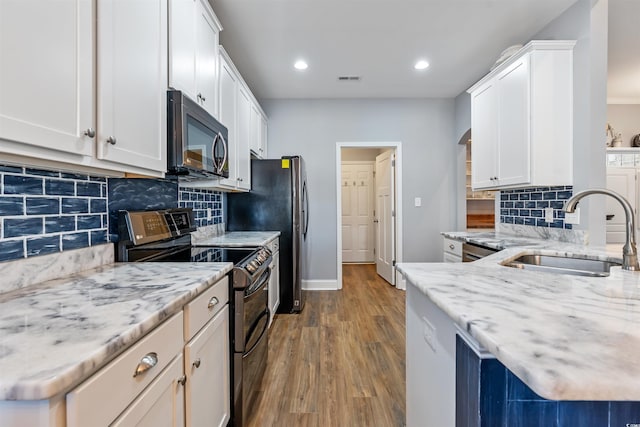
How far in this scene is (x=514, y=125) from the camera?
247 centimetres

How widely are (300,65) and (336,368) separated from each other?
9.24ft

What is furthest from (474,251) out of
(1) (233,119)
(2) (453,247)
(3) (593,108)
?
(1) (233,119)

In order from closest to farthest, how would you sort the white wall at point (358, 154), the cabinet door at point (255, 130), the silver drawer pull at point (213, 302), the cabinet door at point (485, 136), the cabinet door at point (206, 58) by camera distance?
the silver drawer pull at point (213, 302), the cabinet door at point (206, 58), the cabinet door at point (485, 136), the cabinet door at point (255, 130), the white wall at point (358, 154)

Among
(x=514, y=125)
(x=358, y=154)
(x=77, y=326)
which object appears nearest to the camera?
(x=77, y=326)

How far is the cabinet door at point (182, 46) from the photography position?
1516 millimetres

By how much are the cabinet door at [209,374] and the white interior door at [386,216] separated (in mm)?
3298

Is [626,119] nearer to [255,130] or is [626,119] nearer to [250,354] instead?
[255,130]

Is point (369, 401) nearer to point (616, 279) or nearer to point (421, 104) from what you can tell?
point (616, 279)

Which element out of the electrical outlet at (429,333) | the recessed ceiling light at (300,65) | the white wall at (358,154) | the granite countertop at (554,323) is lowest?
the electrical outlet at (429,333)

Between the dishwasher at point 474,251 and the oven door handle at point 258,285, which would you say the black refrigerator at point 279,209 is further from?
the dishwasher at point 474,251

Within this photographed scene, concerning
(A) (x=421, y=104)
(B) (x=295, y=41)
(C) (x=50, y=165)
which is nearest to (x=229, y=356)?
(C) (x=50, y=165)

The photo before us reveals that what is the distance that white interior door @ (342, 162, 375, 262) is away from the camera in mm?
6160

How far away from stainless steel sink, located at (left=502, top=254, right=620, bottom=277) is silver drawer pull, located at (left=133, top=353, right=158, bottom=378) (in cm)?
173

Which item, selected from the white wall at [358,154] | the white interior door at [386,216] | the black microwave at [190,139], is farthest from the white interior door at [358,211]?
the black microwave at [190,139]
